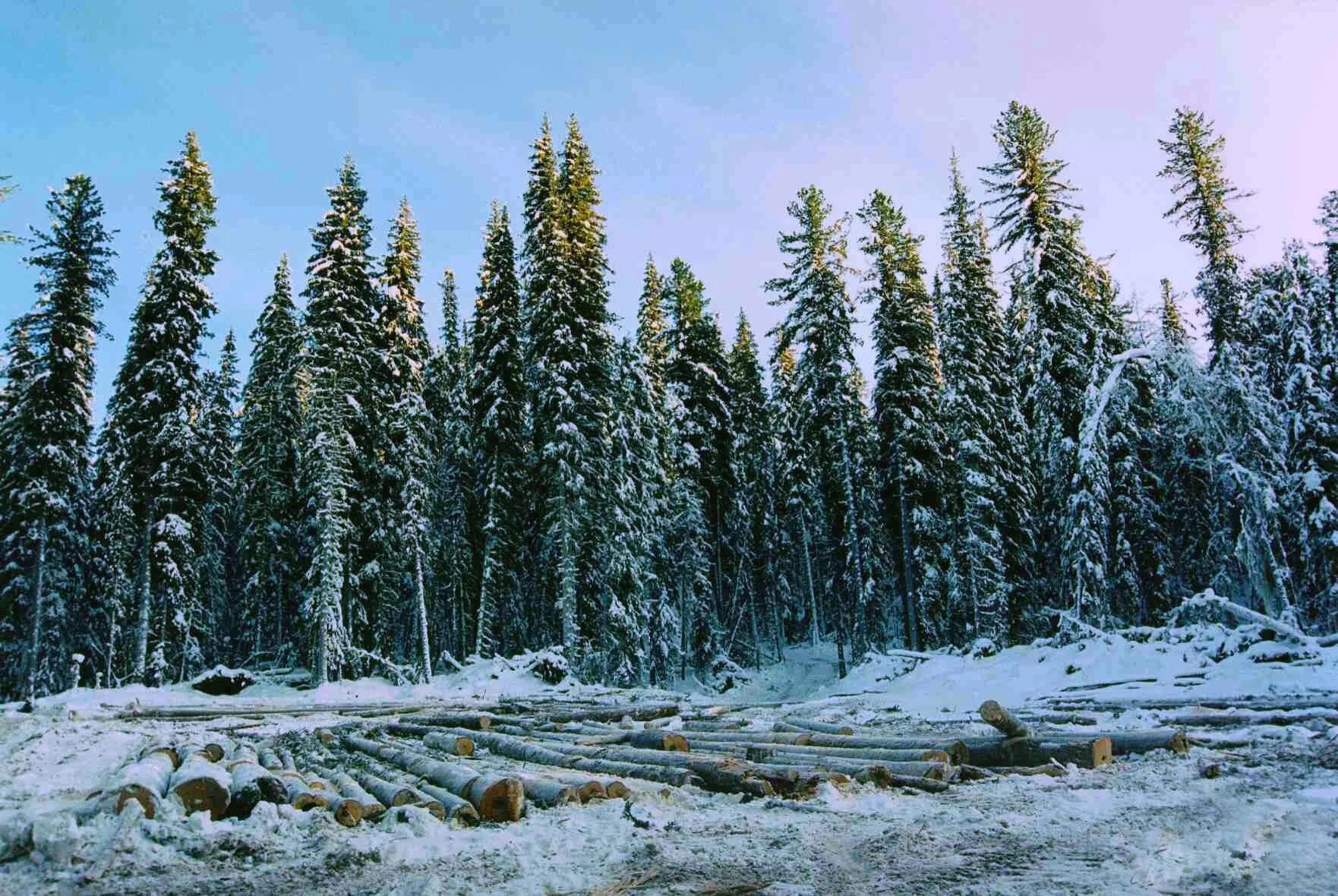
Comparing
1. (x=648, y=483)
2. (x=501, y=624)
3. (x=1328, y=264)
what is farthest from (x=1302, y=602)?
(x=501, y=624)

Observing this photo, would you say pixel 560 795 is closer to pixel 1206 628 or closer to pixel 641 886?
pixel 641 886

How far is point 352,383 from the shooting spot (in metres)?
26.8

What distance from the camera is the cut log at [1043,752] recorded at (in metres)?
7.54

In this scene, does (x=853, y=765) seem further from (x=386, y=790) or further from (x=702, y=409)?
(x=702, y=409)

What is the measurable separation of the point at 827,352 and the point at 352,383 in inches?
677

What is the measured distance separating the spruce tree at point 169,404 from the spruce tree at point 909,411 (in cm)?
2473

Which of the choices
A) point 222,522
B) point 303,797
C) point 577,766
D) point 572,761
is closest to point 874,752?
point 577,766

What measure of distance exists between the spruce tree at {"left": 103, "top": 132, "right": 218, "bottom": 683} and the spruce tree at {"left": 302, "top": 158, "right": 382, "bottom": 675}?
161 inches

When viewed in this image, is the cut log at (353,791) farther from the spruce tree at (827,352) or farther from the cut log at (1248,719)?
the spruce tree at (827,352)

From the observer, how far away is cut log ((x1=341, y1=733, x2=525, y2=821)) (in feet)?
20.2

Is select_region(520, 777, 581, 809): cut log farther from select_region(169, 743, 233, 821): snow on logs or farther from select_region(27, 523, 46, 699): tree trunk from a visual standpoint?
select_region(27, 523, 46, 699): tree trunk

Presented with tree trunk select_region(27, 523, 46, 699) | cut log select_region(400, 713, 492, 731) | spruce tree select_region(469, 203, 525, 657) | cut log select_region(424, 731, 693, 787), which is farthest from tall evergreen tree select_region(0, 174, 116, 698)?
cut log select_region(424, 731, 693, 787)

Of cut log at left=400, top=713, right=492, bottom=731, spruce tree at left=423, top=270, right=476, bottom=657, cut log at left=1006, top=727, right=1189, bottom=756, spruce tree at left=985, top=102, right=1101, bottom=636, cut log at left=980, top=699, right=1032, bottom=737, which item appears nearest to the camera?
cut log at left=980, top=699, right=1032, bottom=737

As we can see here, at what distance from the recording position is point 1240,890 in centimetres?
399
